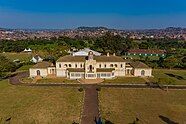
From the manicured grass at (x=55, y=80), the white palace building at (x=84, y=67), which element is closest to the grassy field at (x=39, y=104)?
the manicured grass at (x=55, y=80)

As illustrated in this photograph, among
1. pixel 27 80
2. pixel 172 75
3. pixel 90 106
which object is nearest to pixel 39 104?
pixel 90 106

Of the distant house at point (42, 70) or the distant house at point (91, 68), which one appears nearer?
the distant house at point (91, 68)

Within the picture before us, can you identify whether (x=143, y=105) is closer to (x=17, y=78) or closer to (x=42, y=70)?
(x=42, y=70)

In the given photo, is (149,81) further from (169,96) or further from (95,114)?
(95,114)

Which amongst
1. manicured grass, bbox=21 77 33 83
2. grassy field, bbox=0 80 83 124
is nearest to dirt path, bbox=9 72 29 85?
manicured grass, bbox=21 77 33 83

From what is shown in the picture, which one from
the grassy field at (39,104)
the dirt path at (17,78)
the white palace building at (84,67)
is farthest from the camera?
the white palace building at (84,67)

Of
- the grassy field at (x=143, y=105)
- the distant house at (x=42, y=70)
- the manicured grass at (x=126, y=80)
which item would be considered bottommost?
the grassy field at (x=143, y=105)

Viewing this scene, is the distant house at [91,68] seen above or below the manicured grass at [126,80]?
above

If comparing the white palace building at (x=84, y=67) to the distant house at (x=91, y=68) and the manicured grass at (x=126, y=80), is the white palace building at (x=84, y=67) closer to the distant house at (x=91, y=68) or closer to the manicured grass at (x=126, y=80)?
the distant house at (x=91, y=68)
